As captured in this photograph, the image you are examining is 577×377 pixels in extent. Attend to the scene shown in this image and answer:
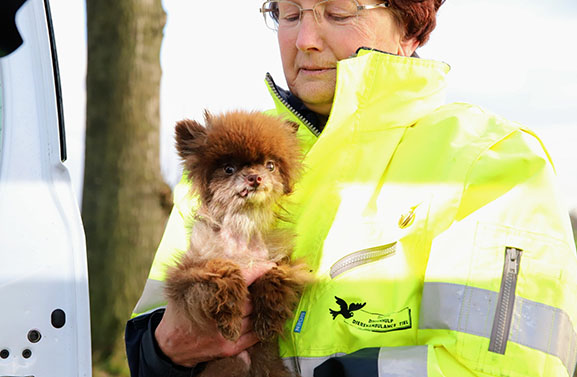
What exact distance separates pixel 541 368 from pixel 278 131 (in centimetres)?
131

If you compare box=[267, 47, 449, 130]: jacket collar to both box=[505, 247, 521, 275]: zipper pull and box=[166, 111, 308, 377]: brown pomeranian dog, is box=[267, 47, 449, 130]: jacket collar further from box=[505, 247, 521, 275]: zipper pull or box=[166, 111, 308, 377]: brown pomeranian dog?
box=[505, 247, 521, 275]: zipper pull

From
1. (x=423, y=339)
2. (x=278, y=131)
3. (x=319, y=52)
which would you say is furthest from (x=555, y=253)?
(x=319, y=52)

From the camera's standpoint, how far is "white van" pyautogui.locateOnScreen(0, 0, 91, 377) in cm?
218

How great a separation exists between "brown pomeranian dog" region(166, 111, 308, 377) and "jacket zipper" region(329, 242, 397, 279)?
135mm

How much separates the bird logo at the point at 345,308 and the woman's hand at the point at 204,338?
0.31 metres

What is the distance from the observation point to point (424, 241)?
2.15 metres

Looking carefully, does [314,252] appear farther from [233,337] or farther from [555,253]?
[555,253]

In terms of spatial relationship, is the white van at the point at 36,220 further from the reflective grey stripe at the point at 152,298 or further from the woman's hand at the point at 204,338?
the reflective grey stripe at the point at 152,298

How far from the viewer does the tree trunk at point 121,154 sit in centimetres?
723

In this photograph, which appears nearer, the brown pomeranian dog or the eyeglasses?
the brown pomeranian dog

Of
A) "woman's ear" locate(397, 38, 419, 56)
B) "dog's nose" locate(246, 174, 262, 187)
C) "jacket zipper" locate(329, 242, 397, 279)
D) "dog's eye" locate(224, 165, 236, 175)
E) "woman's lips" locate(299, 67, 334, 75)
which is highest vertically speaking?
"woman's ear" locate(397, 38, 419, 56)

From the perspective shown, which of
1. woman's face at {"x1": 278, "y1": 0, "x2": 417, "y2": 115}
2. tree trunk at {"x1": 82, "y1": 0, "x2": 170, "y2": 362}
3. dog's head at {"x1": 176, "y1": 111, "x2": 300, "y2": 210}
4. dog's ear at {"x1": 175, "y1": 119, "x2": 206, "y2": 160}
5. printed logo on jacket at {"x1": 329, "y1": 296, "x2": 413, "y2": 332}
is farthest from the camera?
tree trunk at {"x1": 82, "y1": 0, "x2": 170, "y2": 362}

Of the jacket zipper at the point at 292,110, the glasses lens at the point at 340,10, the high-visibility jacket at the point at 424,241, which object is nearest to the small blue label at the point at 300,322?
the high-visibility jacket at the point at 424,241

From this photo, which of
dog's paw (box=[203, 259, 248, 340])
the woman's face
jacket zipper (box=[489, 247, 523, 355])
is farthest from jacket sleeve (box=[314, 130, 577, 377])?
the woman's face
